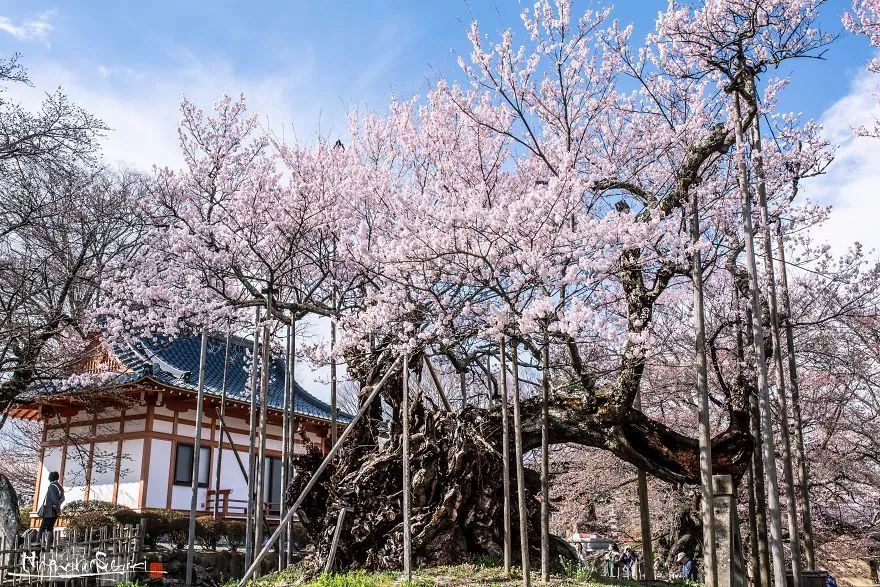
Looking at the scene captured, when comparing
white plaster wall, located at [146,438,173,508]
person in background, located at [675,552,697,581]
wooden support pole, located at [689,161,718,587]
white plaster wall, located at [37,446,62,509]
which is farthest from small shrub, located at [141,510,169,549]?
wooden support pole, located at [689,161,718,587]

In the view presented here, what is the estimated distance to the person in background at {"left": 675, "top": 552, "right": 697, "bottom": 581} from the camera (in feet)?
52.0

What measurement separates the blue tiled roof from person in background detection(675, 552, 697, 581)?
9.62 metres

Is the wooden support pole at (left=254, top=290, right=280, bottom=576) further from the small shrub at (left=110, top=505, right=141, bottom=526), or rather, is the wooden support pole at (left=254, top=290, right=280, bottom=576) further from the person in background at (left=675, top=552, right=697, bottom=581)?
the person in background at (left=675, top=552, right=697, bottom=581)

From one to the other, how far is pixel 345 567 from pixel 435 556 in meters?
1.61

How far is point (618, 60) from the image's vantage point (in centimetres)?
1041

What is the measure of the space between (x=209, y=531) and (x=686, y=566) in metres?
10.8

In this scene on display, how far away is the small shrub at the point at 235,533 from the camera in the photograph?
16909 mm

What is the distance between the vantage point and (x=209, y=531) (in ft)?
54.4

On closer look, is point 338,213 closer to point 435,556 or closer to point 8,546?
point 435,556

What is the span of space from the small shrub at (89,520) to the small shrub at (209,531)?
1945 mm

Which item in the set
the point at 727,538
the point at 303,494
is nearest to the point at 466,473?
the point at 303,494

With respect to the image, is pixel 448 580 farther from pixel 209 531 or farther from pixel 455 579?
pixel 209 531

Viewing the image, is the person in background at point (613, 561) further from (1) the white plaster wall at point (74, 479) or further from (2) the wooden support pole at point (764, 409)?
(1) the white plaster wall at point (74, 479)

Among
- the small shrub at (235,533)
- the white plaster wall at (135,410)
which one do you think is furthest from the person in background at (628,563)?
the white plaster wall at (135,410)
